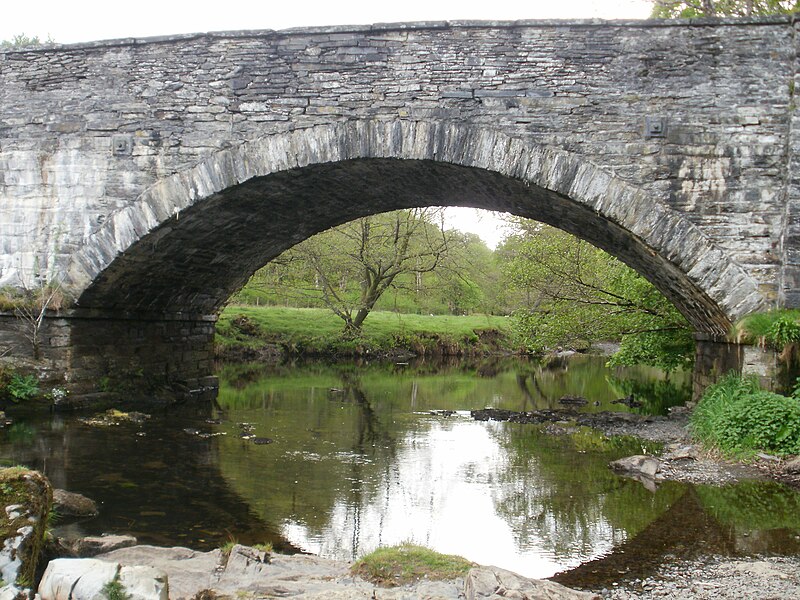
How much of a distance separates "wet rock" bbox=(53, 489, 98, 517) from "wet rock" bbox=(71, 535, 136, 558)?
1.23 meters

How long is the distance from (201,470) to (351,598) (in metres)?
4.44

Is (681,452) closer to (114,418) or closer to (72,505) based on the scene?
(72,505)

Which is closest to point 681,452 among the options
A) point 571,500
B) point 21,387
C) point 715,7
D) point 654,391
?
point 571,500

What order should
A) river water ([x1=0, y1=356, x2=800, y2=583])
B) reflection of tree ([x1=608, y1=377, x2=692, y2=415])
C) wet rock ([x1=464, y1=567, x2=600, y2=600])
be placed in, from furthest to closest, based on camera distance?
reflection of tree ([x1=608, y1=377, x2=692, y2=415]), river water ([x1=0, y1=356, x2=800, y2=583]), wet rock ([x1=464, y1=567, x2=600, y2=600])

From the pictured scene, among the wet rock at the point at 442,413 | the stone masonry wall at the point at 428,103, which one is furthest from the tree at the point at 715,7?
the wet rock at the point at 442,413

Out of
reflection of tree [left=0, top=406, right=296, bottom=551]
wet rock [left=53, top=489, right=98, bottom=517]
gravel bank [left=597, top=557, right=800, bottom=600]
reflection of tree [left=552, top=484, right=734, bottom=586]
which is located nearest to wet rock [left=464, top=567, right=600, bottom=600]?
gravel bank [left=597, top=557, right=800, bottom=600]

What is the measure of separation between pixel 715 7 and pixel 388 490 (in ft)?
42.8

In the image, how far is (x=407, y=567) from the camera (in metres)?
4.09

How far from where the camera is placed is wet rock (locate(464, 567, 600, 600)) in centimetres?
359

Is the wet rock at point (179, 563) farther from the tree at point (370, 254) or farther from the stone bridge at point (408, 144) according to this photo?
the tree at point (370, 254)

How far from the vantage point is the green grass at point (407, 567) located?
3982mm

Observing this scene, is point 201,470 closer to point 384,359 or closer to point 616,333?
point 616,333

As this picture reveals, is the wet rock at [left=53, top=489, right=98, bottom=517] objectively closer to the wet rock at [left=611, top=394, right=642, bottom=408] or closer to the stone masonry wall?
the stone masonry wall

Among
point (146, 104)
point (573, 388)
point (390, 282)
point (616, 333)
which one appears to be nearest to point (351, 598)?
point (146, 104)
